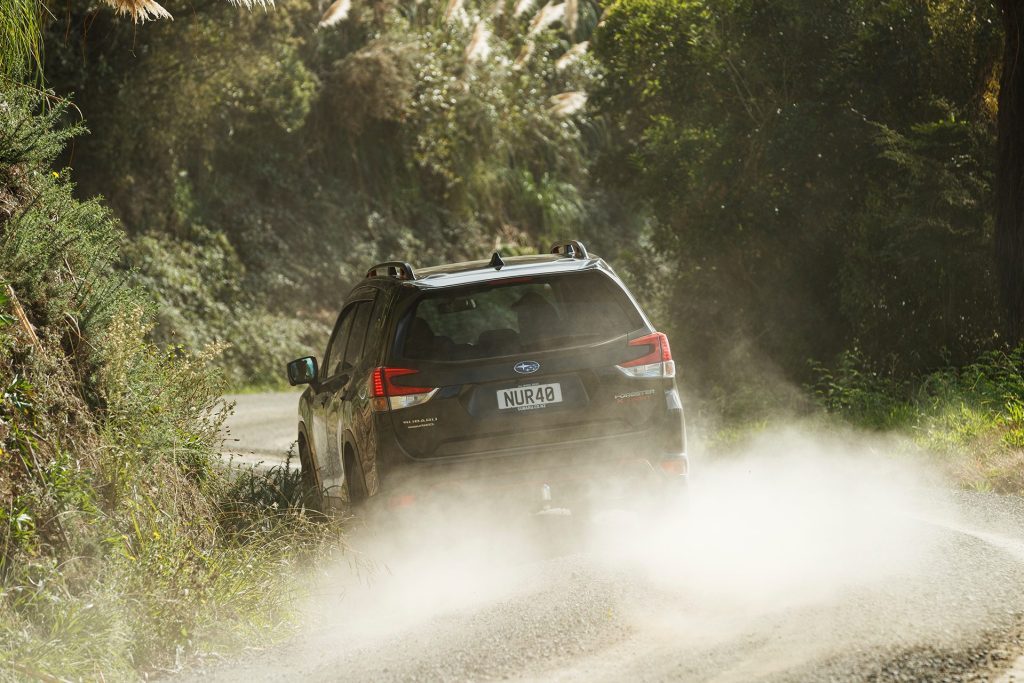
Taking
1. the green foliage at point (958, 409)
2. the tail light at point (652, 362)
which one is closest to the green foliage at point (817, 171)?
the green foliage at point (958, 409)

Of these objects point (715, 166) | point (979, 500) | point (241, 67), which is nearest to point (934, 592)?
point (979, 500)

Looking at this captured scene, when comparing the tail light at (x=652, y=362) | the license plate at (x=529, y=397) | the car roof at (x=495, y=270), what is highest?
the car roof at (x=495, y=270)

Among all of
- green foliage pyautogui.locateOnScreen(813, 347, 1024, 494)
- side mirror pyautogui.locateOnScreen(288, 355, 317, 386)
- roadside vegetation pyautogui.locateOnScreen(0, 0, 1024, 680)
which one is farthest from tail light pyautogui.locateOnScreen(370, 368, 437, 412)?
green foliage pyautogui.locateOnScreen(813, 347, 1024, 494)

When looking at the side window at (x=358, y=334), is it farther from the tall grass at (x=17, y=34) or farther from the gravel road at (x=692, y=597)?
the tall grass at (x=17, y=34)

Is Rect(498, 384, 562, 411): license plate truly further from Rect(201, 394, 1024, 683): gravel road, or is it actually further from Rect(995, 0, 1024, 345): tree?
Rect(995, 0, 1024, 345): tree

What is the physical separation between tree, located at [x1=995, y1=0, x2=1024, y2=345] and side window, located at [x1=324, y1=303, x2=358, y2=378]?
21.8ft

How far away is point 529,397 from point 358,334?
1893mm

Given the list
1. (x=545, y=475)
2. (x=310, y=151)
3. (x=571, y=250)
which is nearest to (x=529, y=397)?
(x=545, y=475)

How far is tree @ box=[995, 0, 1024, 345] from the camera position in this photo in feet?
43.2

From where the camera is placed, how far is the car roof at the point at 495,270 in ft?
27.8

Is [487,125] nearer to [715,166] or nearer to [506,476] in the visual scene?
[715,166]

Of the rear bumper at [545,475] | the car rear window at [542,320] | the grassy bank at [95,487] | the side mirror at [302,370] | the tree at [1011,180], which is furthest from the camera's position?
the tree at [1011,180]

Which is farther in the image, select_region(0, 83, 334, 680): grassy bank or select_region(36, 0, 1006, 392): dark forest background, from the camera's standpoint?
select_region(36, 0, 1006, 392): dark forest background

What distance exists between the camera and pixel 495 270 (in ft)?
28.3
